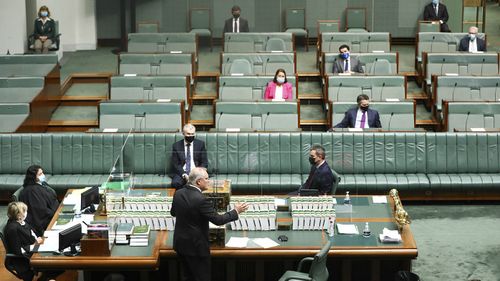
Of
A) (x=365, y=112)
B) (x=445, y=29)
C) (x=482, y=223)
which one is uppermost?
(x=445, y=29)

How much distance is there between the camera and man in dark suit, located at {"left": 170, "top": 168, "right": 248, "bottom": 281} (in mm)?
8633

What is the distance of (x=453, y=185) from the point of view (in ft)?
40.4

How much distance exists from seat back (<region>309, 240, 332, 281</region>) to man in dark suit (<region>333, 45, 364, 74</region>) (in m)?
7.21

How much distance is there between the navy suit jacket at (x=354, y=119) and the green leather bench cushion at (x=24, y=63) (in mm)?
5073

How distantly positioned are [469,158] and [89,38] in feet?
31.3

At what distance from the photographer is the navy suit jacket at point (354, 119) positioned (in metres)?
13.2

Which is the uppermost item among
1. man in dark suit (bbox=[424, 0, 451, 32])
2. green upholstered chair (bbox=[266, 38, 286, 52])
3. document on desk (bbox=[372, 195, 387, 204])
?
man in dark suit (bbox=[424, 0, 451, 32])

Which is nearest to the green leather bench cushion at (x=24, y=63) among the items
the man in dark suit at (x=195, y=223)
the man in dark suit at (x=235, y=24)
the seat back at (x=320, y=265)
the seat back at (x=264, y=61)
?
the seat back at (x=264, y=61)

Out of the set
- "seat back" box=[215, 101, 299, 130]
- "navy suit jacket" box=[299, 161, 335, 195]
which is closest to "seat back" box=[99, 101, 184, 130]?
"seat back" box=[215, 101, 299, 130]

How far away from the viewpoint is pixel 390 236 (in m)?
9.16

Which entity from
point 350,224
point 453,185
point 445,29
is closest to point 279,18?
point 445,29

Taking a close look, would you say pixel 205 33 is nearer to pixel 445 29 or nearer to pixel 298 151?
pixel 445 29

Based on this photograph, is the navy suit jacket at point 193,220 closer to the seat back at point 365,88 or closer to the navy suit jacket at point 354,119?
the navy suit jacket at point 354,119

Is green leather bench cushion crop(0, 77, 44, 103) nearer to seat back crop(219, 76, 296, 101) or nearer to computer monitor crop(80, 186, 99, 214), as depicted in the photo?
seat back crop(219, 76, 296, 101)
